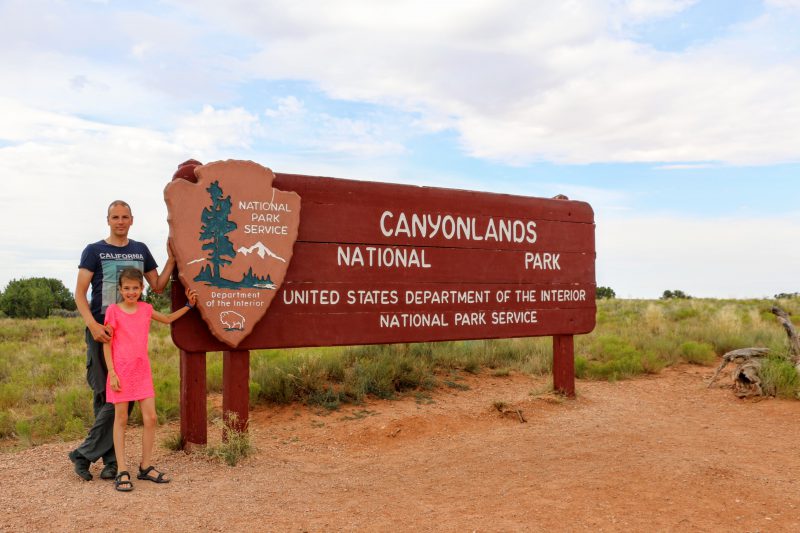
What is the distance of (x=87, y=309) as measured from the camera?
525 centimetres

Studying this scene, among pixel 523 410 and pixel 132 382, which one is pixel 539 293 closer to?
pixel 523 410

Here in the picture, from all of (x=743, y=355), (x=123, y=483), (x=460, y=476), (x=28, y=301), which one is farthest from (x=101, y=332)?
(x=28, y=301)

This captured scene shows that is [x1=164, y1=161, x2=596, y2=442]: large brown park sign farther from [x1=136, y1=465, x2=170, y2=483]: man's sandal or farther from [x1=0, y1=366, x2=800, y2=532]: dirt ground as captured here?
[x1=0, y1=366, x2=800, y2=532]: dirt ground

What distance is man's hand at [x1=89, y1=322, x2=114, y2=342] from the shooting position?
202 inches

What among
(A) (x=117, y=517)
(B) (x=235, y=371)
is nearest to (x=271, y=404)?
(B) (x=235, y=371)

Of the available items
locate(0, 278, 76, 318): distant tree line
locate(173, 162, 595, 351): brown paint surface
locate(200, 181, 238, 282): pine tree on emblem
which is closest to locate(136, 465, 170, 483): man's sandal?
locate(173, 162, 595, 351): brown paint surface

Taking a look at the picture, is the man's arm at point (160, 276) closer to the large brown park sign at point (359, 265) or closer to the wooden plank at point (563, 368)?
the large brown park sign at point (359, 265)

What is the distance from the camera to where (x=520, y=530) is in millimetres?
4137

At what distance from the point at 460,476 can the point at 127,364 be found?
2815 mm

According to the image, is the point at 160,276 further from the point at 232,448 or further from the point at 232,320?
the point at 232,448

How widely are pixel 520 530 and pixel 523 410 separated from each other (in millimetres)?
4141

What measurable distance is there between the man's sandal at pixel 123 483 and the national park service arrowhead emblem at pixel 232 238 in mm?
1472

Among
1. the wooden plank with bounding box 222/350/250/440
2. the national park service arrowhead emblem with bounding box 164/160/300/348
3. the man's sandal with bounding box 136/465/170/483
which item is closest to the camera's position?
the man's sandal with bounding box 136/465/170/483

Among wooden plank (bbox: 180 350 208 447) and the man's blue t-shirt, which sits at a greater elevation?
the man's blue t-shirt
